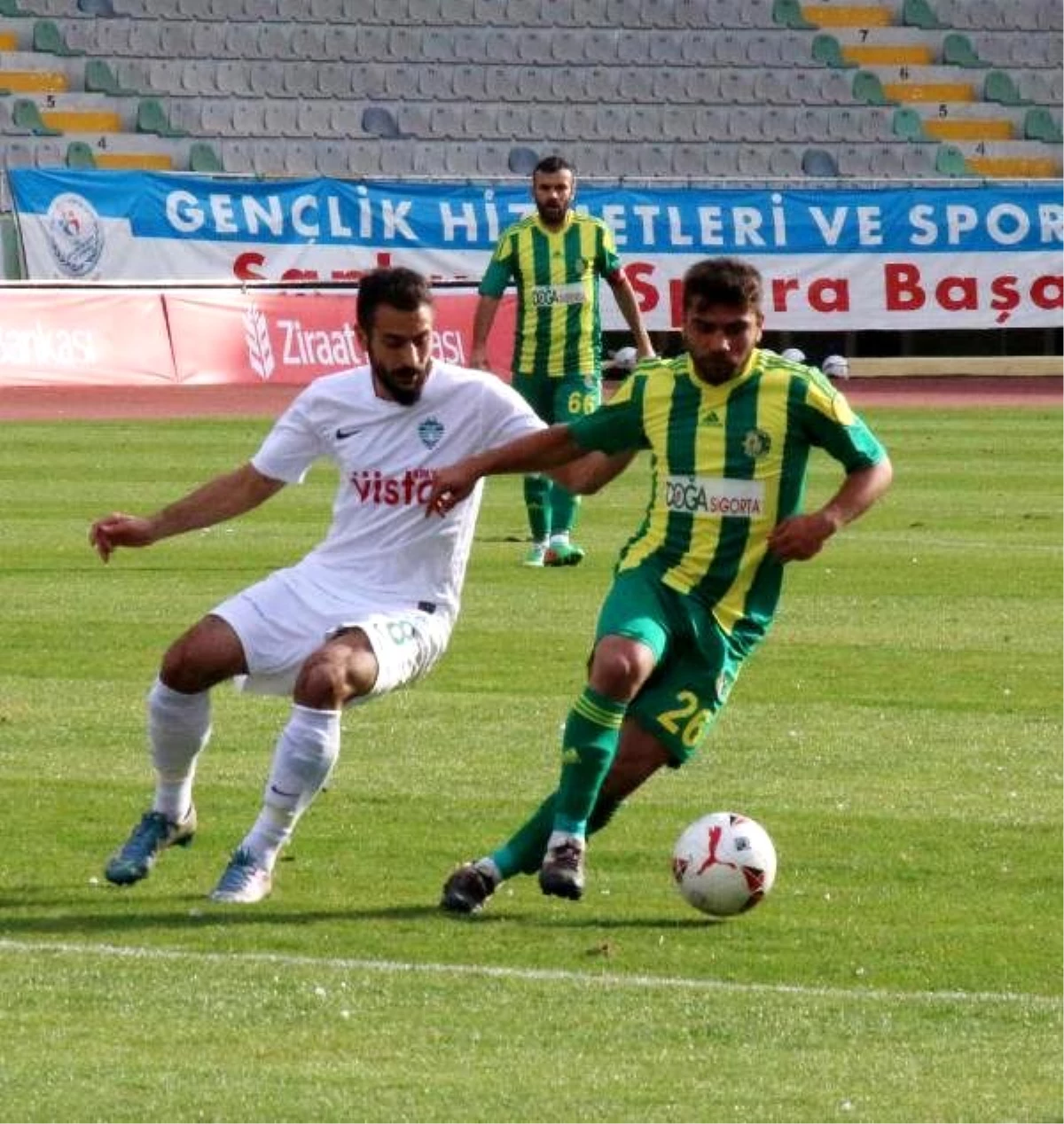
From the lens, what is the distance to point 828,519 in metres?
7.26

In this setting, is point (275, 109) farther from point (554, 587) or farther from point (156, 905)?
point (156, 905)

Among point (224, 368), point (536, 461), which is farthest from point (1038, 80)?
point (536, 461)

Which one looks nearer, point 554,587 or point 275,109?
point 554,587

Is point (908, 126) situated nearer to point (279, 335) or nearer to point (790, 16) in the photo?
point (790, 16)

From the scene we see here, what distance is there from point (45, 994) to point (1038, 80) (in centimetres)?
3607

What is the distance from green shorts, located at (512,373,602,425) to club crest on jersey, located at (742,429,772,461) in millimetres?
8804

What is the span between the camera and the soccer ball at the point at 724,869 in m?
7.23

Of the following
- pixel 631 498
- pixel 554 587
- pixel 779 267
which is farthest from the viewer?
pixel 779 267

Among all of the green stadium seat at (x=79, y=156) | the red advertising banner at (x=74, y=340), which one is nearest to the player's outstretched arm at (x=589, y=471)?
the red advertising banner at (x=74, y=340)

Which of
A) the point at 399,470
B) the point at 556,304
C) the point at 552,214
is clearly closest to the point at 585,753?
the point at 399,470

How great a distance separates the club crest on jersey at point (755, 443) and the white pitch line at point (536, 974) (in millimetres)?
1610

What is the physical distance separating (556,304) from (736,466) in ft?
29.5

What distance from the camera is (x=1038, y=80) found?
4044cm

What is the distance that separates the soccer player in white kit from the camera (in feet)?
24.3
